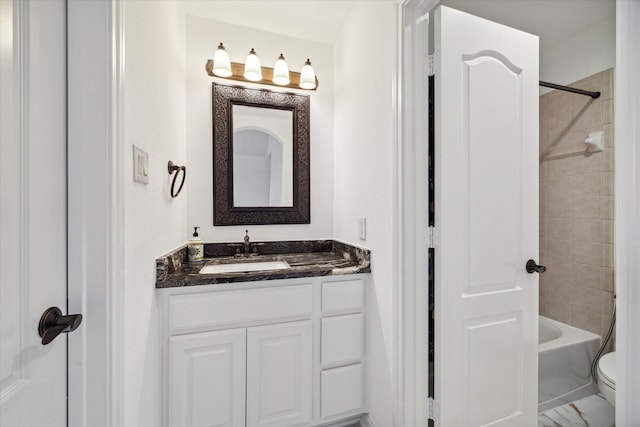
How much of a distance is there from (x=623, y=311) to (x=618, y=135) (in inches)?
13.6

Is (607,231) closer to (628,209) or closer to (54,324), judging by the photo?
(628,209)

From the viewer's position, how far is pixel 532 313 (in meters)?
1.39

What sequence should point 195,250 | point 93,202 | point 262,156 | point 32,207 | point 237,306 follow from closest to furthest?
point 32,207 → point 93,202 → point 237,306 → point 195,250 → point 262,156

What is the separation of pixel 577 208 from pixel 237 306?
246 centimetres

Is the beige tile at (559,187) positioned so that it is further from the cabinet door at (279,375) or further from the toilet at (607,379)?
the cabinet door at (279,375)

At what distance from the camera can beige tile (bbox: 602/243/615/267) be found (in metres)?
1.87

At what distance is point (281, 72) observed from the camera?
185 centimetres

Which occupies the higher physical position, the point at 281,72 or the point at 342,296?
the point at 281,72

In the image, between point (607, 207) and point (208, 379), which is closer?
point (208, 379)

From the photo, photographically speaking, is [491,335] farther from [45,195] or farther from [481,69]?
[45,195]

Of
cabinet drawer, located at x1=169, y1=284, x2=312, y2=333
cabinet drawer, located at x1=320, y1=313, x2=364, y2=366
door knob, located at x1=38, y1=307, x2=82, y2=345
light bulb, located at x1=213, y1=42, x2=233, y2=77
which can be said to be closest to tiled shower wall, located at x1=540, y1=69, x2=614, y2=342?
cabinet drawer, located at x1=320, y1=313, x2=364, y2=366

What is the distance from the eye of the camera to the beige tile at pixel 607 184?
184cm

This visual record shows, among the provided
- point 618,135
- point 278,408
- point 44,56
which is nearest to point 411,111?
point 618,135

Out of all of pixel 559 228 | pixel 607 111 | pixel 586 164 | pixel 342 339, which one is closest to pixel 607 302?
pixel 559 228
